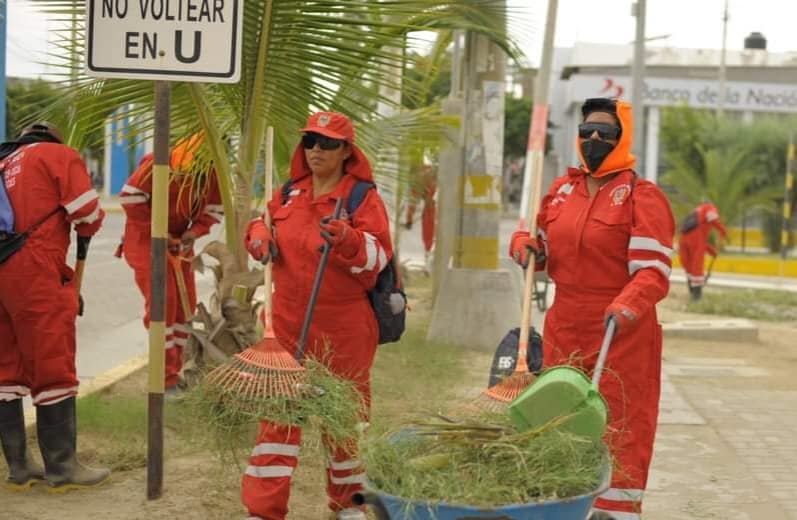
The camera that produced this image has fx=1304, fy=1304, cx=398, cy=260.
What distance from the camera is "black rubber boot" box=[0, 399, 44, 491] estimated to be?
6.29 metres

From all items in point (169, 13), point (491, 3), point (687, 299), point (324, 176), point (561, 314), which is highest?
point (491, 3)

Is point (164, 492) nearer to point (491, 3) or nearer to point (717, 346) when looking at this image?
point (491, 3)

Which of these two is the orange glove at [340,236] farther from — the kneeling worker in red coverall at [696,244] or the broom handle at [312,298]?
the kneeling worker in red coverall at [696,244]

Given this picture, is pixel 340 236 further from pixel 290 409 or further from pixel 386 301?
pixel 290 409

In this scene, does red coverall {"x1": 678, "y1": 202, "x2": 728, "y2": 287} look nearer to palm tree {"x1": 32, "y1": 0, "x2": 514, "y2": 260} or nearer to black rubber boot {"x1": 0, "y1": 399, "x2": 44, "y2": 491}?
palm tree {"x1": 32, "y1": 0, "x2": 514, "y2": 260}

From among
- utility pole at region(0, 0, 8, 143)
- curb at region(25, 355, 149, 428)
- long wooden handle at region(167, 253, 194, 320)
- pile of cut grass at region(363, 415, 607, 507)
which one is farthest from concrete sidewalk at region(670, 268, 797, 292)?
pile of cut grass at region(363, 415, 607, 507)

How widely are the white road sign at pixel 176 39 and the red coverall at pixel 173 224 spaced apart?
2.22 meters

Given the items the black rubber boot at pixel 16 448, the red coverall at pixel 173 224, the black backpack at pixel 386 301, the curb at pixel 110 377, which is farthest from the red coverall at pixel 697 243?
→ the black rubber boot at pixel 16 448

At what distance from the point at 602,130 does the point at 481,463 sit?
1.86 metres

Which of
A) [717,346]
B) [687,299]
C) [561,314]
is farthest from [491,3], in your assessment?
[687,299]

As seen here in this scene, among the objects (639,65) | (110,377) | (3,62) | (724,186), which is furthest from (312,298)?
(724,186)

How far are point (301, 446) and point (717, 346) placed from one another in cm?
839

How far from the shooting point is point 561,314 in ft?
17.7

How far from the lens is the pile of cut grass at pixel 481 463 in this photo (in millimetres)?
3764
